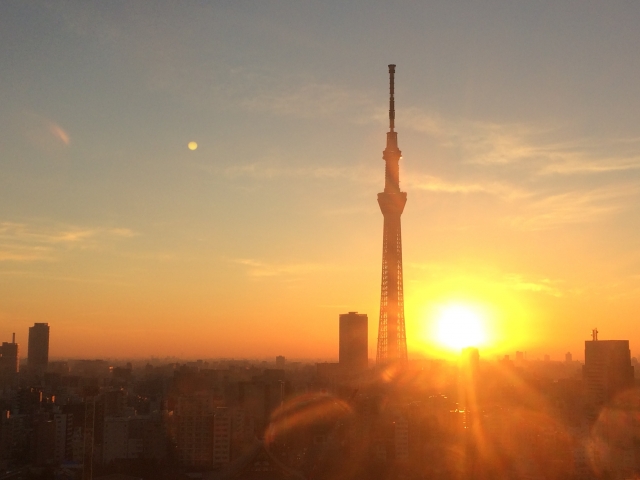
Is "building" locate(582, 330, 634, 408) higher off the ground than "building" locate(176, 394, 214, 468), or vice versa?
"building" locate(582, 330, 634, 408)

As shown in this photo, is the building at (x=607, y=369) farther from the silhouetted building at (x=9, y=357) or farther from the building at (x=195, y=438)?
the silhouetted building at (x=9, y=357)

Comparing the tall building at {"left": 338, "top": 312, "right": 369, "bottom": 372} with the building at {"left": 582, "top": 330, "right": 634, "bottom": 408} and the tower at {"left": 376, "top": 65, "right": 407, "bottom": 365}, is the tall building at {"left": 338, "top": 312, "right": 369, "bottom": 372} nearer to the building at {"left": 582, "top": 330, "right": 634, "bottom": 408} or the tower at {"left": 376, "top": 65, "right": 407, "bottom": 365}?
the tower at {"left": 376, "top": 65, "right": 407, "bottom": 365}

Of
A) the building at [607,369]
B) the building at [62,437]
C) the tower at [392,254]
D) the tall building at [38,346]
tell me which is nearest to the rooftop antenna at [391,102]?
the tower at [392,254]

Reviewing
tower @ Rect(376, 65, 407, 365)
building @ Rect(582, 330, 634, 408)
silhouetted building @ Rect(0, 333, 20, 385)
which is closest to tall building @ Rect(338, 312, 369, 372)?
tower @ Rect(376, 65, 407, 365)

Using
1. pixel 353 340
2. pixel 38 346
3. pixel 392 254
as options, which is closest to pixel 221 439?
pixel 392 254

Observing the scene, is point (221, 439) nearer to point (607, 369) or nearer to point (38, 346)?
point (607, 369)

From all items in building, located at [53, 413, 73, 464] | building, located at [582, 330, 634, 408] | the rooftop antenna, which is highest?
the rooftop antenna
